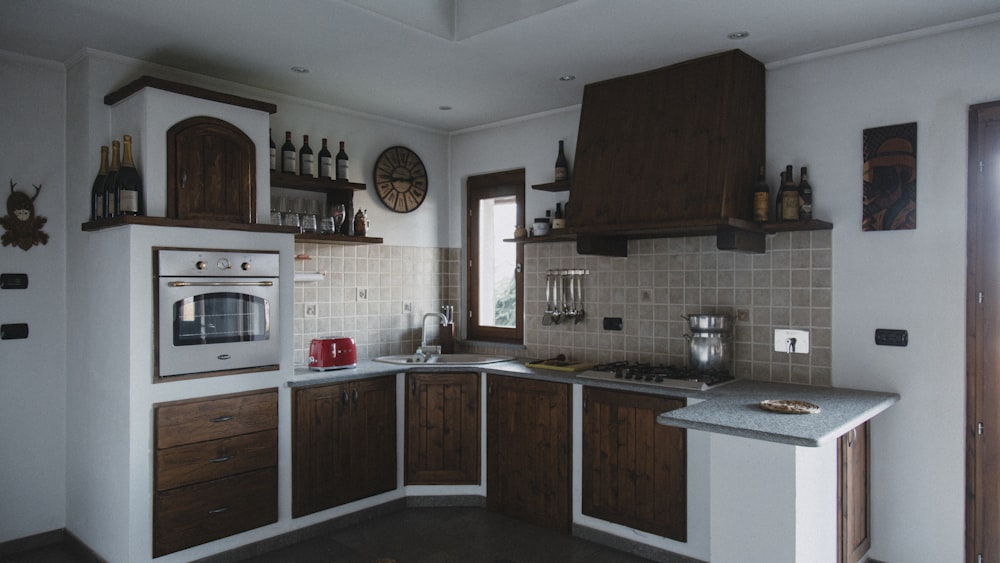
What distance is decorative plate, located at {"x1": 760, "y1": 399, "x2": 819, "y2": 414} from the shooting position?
8.30 ft

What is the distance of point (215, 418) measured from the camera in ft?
10.4

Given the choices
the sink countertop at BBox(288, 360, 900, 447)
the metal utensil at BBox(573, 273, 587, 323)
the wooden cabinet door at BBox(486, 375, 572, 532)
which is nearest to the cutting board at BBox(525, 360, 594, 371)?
the sink countertop at BBox(288, 360, 900, 447)

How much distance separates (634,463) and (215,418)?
2.03m

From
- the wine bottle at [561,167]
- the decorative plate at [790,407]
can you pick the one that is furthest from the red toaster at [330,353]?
the decorative plate at [790,407]

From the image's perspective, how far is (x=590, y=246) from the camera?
11.6 ft

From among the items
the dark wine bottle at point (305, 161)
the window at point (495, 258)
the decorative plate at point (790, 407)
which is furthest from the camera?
the window at point (495, 258)

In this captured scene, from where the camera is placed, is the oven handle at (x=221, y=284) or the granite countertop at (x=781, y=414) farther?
the oven handle at (x=221, y=284)

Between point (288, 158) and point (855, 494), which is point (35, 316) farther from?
point (855, 494)

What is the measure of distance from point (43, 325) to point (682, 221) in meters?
3.22

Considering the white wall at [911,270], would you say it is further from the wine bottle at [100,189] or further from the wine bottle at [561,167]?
the wine bottle at [100,189]

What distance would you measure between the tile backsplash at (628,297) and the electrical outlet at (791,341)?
0.03m

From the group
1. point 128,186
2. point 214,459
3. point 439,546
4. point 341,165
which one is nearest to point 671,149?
point 341,165

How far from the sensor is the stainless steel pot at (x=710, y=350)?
3.36 metres

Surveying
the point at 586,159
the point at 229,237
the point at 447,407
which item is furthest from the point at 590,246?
the point at 229,237
